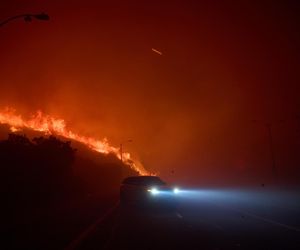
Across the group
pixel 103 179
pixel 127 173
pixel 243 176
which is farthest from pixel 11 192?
pixel 127 173

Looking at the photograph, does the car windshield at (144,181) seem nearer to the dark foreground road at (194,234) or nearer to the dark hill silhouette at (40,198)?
the dark hill silhouette at (40,198)

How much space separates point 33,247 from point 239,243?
5331 mm

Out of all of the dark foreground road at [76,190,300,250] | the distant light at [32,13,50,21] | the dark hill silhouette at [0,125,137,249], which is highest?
the distant light at [32,13,50,21]

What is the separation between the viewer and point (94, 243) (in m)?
10.5

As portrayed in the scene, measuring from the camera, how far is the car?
68.3ft

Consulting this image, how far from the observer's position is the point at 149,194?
68.4 feet

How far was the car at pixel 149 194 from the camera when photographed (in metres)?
20.8

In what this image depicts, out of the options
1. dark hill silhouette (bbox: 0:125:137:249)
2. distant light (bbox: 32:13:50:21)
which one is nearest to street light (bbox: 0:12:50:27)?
distant light (bbox: 32:13:50:21)

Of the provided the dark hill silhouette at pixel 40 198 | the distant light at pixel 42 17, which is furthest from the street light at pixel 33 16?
the dark hill silhouette at pixel 40 198

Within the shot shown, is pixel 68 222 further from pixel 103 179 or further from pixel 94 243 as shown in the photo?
pixel 103 179

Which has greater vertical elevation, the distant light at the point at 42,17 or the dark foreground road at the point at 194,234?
the distant light at the point at 42,17

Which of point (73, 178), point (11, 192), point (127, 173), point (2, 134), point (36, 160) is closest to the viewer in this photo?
point (11, 192)

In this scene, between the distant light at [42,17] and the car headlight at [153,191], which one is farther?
the car headlight at [153,191]

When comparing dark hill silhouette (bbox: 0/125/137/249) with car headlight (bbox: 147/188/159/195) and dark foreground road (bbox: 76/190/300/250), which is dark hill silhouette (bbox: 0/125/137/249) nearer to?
dark foreground road (bbox: 76/190/300/250)
